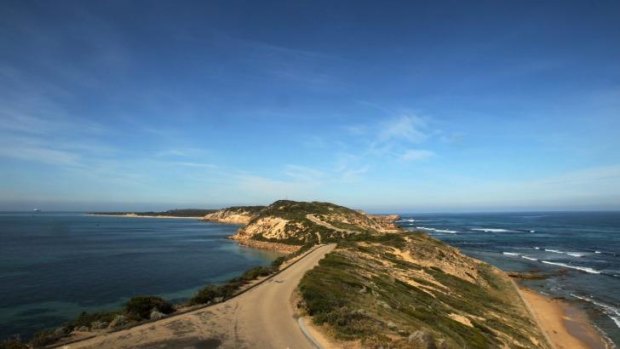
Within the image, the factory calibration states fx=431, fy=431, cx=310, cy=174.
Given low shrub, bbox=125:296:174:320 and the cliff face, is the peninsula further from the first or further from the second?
the cliff face

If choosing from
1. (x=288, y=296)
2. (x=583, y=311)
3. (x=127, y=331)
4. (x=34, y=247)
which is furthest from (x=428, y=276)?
(x=34, y=247)

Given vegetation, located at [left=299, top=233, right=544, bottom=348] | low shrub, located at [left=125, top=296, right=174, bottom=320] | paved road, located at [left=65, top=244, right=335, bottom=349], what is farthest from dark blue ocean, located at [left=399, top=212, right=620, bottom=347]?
low shrub, located at [left=125, top=296, right=174, bottom=320]

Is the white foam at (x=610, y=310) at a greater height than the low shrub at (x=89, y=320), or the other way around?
the low shrub at (x=89, y=320)

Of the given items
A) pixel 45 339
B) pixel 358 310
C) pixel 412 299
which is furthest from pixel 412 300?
pixel 45 339

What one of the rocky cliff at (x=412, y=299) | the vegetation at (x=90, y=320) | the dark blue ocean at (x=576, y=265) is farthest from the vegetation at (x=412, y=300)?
the vegetation at (x=90, y=320)

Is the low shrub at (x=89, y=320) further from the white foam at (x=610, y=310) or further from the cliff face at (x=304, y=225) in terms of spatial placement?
the cliff face at (x=304, y=225)

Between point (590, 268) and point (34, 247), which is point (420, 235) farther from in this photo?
point (34, 247)
